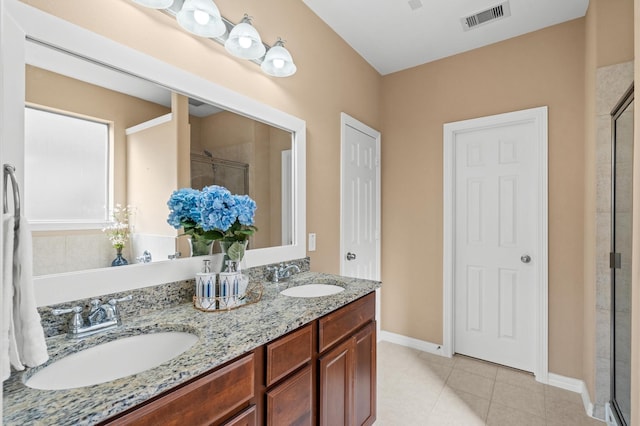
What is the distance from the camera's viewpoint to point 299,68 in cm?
212

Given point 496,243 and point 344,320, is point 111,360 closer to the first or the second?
point 344,320

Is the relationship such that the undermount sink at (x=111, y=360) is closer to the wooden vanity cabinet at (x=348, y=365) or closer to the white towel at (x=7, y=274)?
the white towel at (x=7, y=274)

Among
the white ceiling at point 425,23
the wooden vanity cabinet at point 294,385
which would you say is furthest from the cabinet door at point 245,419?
the white ceiling at point 425,23

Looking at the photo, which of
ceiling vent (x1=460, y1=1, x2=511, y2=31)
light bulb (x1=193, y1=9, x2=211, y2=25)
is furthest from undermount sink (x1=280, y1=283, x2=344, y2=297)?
ceiling vent (x1=460, y1=1, x2=511, y2=31)

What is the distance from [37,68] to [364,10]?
2.00 metres

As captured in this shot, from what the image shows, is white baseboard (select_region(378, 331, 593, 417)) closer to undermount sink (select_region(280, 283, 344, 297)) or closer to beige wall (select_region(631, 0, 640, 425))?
beige wall (select_region(631, 0, 640, 425))

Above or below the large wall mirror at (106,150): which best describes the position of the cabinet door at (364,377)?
below

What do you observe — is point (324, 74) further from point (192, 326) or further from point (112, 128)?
point (192, 326)

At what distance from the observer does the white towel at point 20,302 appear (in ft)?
2.13

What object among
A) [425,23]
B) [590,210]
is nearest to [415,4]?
[425,23]

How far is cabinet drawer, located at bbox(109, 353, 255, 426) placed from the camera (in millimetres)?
729

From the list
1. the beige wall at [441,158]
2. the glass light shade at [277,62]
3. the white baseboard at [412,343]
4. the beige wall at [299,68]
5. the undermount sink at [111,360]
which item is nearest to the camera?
the undermount sink at [111,360]

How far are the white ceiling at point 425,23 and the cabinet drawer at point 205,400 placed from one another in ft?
7.52

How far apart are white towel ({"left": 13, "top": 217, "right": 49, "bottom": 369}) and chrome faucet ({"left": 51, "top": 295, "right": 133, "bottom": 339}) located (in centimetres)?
28
